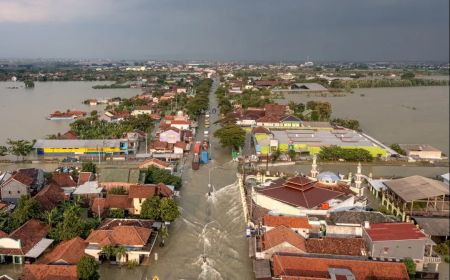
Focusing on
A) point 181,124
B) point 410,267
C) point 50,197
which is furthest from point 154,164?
point 410,267

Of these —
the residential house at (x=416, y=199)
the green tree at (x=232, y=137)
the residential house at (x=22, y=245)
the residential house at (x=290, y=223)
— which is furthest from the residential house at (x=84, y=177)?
the residential house at (x=416, y=199)

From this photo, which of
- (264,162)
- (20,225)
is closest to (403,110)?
(264,162)

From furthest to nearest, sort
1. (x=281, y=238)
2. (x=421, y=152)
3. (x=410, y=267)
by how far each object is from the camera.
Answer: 1. (x=421, y=152)
2. (x=281, y=238)
3. (x=410, y=267)

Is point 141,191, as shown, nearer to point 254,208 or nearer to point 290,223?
point 254,208

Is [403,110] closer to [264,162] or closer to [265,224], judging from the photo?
[264,162]

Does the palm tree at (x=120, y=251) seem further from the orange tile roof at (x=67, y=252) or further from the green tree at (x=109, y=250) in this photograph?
the orange tile roof at (x=67, y=252)
